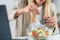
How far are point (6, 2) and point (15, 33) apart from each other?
0.26 m

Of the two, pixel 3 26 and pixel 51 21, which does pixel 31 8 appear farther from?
Result: pixel 3 26

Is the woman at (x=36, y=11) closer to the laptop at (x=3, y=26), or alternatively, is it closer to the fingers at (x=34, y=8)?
the fingers at (x=34, y=8)

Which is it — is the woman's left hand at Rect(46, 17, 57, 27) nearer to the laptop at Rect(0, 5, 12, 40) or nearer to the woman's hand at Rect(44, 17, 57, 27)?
the woman's hand at Rect(44, 17, 57, 27)

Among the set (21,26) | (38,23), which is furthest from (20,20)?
(38,23)

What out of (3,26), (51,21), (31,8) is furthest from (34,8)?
(3,26)

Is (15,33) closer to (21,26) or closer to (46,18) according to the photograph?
(21,26)

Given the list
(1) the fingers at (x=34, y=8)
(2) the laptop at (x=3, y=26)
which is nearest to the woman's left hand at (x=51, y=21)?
(1) the fingers at (x=34, y=8)

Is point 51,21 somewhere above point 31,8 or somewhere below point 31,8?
below

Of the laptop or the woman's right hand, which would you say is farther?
the woman's right hand

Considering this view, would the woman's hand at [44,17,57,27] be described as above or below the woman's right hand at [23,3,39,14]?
below

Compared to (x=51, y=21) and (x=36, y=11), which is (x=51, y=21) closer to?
(x=51, y=21)

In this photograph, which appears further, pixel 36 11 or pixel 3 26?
pixel 36 11

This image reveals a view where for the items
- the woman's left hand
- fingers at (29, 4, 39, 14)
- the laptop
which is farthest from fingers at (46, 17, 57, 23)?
the laptop

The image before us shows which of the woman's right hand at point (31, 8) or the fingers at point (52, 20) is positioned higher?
the woman's right hand at point (31, 8)
